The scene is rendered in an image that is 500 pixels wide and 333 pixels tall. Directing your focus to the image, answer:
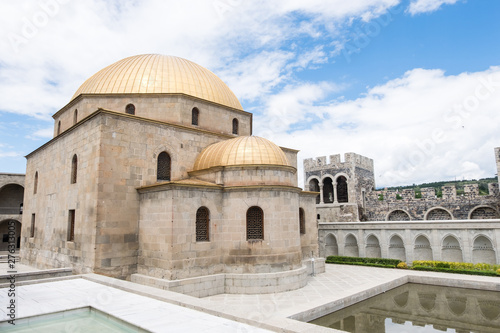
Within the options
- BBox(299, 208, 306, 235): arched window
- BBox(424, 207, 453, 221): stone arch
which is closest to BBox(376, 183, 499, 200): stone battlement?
BBox(424, 207, 453, 221): stone arch

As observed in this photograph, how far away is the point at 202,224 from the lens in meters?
13.2

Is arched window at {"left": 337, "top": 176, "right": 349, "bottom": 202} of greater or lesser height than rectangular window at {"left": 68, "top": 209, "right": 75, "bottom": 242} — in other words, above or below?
above

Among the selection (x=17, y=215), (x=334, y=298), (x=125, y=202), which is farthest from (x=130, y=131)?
(x=17, y=215)

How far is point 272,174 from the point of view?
1377 centimetres

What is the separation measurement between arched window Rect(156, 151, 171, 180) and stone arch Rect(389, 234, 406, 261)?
1391cm

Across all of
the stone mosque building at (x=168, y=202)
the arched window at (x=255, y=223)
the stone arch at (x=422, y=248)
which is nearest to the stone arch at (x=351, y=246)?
the stone arch at (x=422, y=248)

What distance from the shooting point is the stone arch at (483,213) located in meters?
23.6

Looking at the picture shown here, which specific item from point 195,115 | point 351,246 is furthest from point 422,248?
point 195,115

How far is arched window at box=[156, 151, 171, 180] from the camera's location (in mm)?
15060

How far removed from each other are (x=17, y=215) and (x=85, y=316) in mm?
28053

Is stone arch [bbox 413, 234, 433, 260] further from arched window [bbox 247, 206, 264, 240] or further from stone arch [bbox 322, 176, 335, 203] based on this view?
stone arch [bbox 322, 176, 335, 203]

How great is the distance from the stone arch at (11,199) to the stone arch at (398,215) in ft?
110

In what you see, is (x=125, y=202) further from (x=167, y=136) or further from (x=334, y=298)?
(x=334, y=298)

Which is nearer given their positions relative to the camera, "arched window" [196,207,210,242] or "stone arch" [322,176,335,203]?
"arched window" [196,207,210,242]
